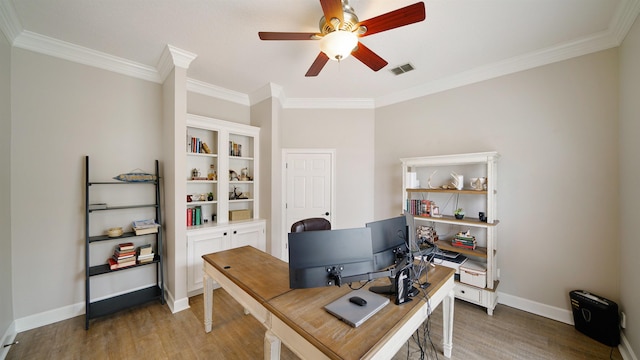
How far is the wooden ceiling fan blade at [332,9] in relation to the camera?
1.44 metres

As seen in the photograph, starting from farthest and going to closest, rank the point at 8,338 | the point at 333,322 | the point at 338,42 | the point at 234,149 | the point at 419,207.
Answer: the point at 234,149 < the point at 419,207 < the point at 8,338 < the point at 338,42 < the point at 333,322

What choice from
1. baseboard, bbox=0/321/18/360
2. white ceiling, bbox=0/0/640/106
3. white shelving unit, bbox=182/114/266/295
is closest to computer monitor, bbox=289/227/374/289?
white ceiling, bbox=0/0/640/106

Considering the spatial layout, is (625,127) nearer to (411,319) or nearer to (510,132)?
(510,132)

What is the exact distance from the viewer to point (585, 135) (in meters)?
2.35

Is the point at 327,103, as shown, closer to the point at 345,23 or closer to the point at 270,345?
the point at 345,23

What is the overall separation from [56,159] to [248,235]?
7.32 feet

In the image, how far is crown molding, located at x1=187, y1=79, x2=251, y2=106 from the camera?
10.9ft

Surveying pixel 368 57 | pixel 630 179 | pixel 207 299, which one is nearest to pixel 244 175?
pixel 207 299

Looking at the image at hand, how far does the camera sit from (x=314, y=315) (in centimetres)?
125

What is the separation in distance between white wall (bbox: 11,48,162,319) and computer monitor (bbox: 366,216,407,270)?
9.87 ft

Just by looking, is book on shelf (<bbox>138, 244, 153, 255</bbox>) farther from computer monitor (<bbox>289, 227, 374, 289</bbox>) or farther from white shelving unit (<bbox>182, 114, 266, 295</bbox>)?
computer monitor (<bbox>289, 227, 374, 289</bbox>)

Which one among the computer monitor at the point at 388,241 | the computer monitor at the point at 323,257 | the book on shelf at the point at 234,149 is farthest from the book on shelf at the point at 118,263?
the computer monitor at the point at 388,241

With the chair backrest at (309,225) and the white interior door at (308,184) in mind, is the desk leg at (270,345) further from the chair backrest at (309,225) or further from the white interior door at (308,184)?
the white interior door at (308,184)

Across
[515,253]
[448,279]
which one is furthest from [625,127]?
[448,279]
